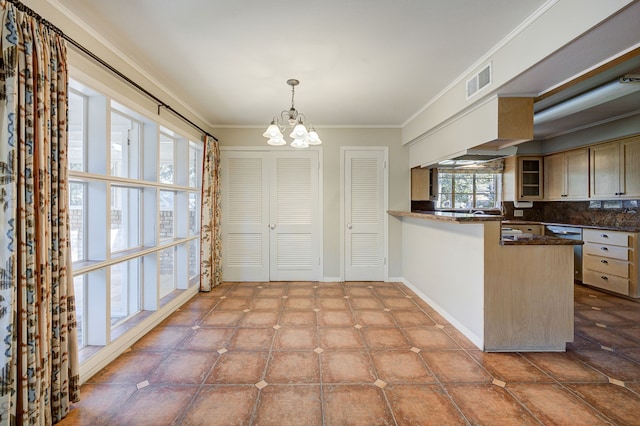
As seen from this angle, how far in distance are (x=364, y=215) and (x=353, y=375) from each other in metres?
2.73

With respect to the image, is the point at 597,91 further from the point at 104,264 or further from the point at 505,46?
the point at 104,264

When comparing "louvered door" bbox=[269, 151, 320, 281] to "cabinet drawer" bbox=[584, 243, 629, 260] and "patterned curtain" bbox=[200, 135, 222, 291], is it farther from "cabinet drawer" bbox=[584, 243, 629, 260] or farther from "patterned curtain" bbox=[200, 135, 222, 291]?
"cabinet drawer" bbox=[584, 243, 629, 260]

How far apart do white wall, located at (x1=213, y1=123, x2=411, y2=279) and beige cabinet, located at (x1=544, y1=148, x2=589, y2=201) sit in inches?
109

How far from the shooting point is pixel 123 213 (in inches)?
110

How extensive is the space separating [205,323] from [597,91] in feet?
14.5

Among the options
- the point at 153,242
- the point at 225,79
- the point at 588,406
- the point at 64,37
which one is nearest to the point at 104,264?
the point at 153,242

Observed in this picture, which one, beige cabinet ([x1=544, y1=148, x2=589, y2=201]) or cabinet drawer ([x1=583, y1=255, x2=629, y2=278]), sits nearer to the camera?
cabinet drawer ([x1=583, y1=255, x2=629, y2=278])

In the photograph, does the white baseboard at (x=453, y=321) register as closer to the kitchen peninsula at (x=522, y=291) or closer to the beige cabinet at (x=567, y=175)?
the kitchen peninsula at (x=522, y=291)

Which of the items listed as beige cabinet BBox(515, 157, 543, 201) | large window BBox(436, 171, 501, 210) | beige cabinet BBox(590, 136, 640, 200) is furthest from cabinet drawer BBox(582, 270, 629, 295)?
large window BBox(436, 171, 501, 210)

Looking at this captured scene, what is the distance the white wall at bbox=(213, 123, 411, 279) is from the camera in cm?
442

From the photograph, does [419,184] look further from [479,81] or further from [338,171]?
[479,81]

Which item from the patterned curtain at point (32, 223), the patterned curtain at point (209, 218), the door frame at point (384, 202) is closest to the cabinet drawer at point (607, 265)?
the door frame at point (384, 202)

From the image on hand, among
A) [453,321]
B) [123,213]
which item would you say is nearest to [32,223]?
[123,213]

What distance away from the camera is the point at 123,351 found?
236cm
